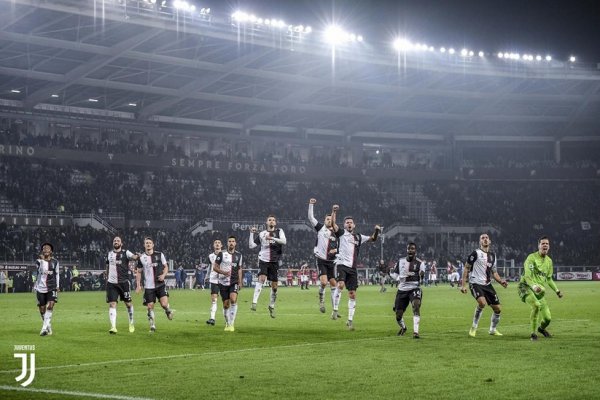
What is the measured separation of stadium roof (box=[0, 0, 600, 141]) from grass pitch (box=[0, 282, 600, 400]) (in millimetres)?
32194

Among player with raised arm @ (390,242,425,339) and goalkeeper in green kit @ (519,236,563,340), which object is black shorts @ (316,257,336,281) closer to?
player with raised arm @ (390,242,425,339)

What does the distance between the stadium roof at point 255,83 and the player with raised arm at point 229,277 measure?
31717mm

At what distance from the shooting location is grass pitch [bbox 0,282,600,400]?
41.3 ft

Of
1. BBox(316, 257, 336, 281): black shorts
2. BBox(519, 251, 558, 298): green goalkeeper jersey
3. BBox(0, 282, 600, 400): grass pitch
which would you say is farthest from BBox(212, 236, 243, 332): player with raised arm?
BBox(519, 251, 558, 298): green goalkeeper jersey

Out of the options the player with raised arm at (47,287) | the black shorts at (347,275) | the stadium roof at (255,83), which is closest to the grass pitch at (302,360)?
the player with raised arm at (47,287)

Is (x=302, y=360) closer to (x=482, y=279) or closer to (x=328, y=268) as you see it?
(x=482, y=279)

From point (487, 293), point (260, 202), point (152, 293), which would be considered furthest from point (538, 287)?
point (260, 202)

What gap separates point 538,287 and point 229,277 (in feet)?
24.9

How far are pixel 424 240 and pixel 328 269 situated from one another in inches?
→ 2159

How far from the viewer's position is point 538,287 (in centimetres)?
1973

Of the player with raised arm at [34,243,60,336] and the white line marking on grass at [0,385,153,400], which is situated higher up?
the player with raised arm at [34,243,60,336]

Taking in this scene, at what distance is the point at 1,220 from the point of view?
60.8 meters

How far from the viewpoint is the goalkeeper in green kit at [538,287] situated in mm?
19734

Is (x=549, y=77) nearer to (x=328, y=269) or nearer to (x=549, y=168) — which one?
(x=549, y=168)
